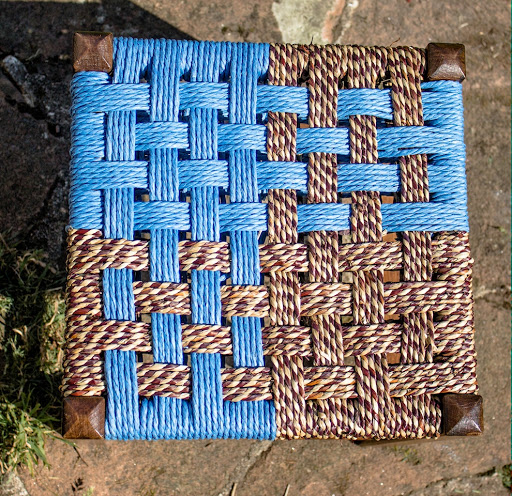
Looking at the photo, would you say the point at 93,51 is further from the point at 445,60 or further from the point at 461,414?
the point at 461,414

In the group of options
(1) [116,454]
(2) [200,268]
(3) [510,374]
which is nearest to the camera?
(2) [200,268]

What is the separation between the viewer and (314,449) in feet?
5.72

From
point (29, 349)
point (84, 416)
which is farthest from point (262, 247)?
point (29, 349)

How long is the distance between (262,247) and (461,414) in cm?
53

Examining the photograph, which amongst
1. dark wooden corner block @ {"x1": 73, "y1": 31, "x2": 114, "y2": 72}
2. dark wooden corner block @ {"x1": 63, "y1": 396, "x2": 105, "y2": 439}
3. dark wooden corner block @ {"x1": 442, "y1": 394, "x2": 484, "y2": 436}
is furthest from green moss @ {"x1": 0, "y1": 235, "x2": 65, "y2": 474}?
dark wooden corner block @ {"x1": 442, "y1": 394, "x2": 484, "y2": 436}

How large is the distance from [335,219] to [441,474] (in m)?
1.02

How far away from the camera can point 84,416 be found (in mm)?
1127

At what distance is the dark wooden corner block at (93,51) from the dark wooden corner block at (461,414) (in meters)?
0.99

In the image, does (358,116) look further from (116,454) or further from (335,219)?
(116,454)

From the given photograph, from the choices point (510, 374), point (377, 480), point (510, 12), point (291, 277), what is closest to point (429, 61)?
point (291, 277)

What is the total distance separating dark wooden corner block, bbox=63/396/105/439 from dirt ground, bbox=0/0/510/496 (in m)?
0.59

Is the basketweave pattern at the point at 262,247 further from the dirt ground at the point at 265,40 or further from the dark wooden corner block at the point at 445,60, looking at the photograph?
the dirt ground at the point at 265,40

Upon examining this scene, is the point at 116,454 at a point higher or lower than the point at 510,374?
lower

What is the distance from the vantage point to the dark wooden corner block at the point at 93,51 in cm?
120
